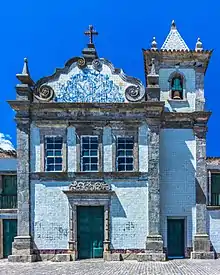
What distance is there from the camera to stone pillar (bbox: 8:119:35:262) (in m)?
15.9

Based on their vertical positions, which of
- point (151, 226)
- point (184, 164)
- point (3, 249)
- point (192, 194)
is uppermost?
point (184, 164)

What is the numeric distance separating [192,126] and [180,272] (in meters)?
6.68

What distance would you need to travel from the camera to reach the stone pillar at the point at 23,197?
625 inches

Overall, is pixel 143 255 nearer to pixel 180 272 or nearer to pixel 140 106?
pixel 180 272

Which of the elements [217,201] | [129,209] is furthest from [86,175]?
[217,201]

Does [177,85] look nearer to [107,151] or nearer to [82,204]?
[107,151]

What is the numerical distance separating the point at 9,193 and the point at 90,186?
4.32 metres

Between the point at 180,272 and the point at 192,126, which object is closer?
the point at 180,272

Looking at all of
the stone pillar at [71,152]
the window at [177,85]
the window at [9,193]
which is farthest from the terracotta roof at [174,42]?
the window at [9,193]

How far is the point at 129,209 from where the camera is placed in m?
16.2

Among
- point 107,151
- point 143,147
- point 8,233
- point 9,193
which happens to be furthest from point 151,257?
point 9,193

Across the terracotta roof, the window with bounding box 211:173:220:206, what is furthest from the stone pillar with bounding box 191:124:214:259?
the terracotta roof

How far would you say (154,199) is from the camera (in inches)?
638

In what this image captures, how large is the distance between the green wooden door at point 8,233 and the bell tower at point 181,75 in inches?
346
